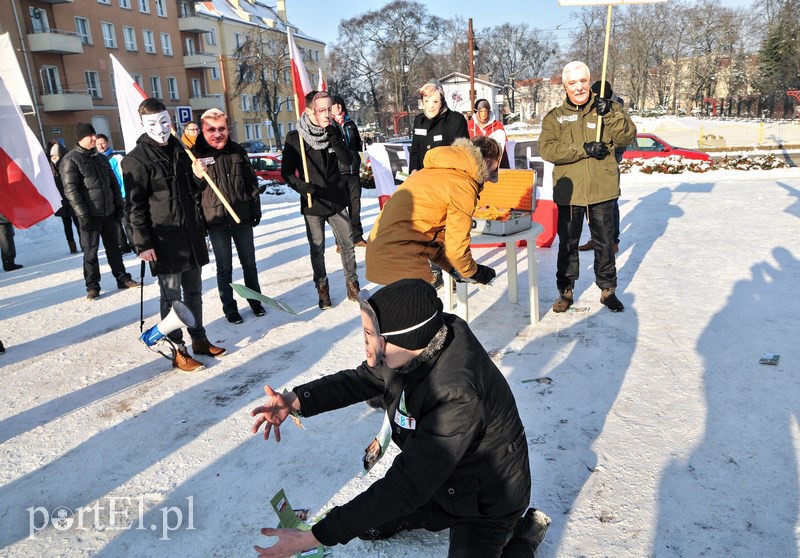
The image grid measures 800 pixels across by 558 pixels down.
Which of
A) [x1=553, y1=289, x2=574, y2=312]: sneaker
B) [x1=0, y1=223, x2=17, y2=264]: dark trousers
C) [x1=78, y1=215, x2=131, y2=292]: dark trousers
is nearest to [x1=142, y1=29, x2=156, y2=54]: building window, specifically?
[x1=0, y1=223, x2=17, y2=264]: dark trousers

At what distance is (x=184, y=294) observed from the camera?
14.9 feet

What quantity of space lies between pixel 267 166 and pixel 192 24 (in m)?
29.8

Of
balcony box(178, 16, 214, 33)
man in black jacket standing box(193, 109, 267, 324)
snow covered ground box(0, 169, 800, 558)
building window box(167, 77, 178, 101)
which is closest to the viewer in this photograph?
snow covered ground box(0, 169, 800, 558)

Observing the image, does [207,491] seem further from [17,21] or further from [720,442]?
[17,21]

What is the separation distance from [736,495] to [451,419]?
5.22 ft

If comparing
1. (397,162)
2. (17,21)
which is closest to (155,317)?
(397,162)

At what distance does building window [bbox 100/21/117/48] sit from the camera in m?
37.7

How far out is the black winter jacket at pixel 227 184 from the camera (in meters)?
5.06

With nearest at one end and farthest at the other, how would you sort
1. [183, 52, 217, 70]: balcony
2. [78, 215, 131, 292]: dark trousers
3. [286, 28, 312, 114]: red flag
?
[286, 28, 312, 114]: red flag, [78, 215, 131, 292]: dark trousers, [183, 52, 217, 70]: balcony

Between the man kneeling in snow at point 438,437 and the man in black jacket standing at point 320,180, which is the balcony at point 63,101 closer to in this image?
the man in black jacket standing at point 320,180

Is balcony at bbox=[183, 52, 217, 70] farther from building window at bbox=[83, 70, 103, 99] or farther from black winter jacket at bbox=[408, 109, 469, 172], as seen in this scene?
black winter jacket at bbox=[408, 109, 469, 172]

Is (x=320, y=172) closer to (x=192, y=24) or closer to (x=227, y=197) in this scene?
(x=227, y=197)

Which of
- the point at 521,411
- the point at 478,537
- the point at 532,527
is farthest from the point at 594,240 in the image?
the point at 478,537

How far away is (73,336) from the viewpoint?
5398 mm
